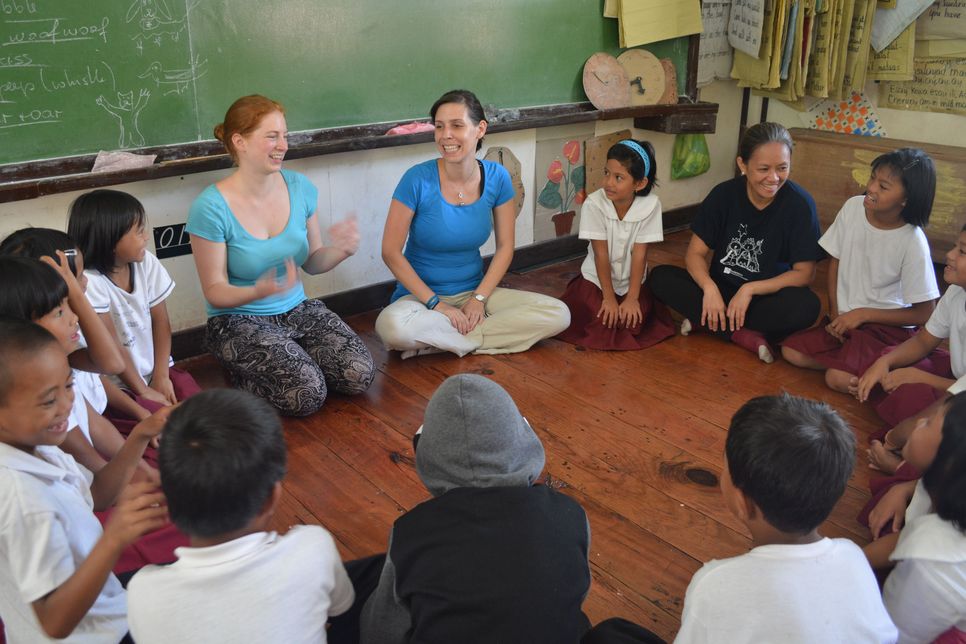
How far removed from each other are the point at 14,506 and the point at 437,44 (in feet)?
9.31

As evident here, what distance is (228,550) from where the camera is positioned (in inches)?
44.8

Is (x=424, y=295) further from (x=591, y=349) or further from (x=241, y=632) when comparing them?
(x=241, y=632)

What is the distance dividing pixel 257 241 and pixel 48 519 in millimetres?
1690

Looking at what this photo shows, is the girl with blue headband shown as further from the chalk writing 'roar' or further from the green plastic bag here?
the chalk writing 'roar'

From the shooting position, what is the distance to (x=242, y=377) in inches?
112

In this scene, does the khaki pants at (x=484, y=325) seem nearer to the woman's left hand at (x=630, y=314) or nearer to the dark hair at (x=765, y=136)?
the woman's left hand at (x=630, y=314)

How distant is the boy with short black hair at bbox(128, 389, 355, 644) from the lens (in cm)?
112

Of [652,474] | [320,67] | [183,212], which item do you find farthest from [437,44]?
[652,474]

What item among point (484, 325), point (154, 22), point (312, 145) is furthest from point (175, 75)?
point (484, 325)

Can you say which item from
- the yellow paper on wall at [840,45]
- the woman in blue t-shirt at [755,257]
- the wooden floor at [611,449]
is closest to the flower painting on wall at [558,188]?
the woman in blue t-shirt at [755,257]

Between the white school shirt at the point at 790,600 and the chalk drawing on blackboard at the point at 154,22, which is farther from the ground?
the chalk drawing on blackboard at the point at 154,22

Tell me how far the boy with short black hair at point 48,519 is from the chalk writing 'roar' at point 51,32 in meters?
1.52

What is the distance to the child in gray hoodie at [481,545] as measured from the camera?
126 cm

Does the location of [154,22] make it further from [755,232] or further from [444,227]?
[755,232]
